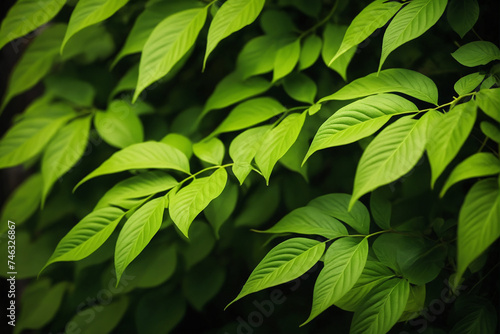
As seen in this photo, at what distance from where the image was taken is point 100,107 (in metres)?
0.88

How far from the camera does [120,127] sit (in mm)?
751

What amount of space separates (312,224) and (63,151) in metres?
0.48

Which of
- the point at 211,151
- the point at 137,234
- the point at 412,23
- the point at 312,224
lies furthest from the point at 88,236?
the point at 412,23

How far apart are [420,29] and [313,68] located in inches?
11.3

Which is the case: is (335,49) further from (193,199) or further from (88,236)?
(88,236)

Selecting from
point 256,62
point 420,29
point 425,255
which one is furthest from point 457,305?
point 256,62

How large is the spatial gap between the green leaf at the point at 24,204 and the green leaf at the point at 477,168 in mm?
791

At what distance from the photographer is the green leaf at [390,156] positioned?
0.41 metres

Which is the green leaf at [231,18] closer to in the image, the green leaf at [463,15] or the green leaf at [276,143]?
Result: the green leaf at [276,143]

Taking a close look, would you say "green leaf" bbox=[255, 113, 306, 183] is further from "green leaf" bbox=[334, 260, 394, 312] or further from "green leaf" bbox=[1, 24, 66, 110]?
"green leaf" bbox=[1, 24, 66, 110]

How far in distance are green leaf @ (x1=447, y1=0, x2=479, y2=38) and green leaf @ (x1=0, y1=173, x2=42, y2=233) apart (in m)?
0.83

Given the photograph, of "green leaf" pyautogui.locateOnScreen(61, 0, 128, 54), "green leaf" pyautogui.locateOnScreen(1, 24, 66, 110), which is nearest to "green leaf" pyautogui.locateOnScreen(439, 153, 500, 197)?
"green leaf" pyautogui.locateOnScreen(61, 0, 128, 54)

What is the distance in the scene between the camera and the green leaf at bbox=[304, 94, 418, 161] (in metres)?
0.48

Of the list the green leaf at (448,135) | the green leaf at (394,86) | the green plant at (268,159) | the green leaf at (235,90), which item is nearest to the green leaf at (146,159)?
the green plant at (268,159)
